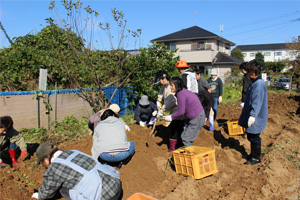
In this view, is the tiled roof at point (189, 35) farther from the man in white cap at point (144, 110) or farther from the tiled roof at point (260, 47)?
the tiled roof at point (260, 47)

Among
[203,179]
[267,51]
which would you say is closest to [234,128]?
[203,179]

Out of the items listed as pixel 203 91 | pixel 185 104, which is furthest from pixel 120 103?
pixel 185 104

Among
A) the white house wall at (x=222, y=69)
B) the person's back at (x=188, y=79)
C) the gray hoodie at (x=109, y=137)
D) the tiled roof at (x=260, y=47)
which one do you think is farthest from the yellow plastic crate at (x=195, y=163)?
the tiled roof at (x=260, y=47)

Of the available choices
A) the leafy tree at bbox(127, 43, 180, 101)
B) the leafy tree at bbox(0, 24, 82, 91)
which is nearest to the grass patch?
the leafy tree at bbox(0, 24, 82, 91)

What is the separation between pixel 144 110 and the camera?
23.1ft

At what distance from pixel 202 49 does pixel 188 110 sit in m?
23.9

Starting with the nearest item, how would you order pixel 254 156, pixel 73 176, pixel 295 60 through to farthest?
pixel 73 176
pixel 254 156
pixel 295 60

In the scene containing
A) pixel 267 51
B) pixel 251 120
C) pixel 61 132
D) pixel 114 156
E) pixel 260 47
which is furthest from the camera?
pixel 260 47

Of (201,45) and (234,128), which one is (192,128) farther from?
(201,45)

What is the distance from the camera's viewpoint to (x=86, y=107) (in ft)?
26.2

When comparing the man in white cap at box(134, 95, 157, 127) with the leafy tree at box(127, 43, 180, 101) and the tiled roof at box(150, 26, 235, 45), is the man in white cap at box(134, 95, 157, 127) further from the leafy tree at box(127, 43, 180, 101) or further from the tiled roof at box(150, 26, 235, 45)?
the tiled roof at box(150, 26, 235, 45)

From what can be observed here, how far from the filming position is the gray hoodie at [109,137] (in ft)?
12.6

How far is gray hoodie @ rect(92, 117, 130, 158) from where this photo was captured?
384 centimetres

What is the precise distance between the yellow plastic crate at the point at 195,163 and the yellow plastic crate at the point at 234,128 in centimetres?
267
